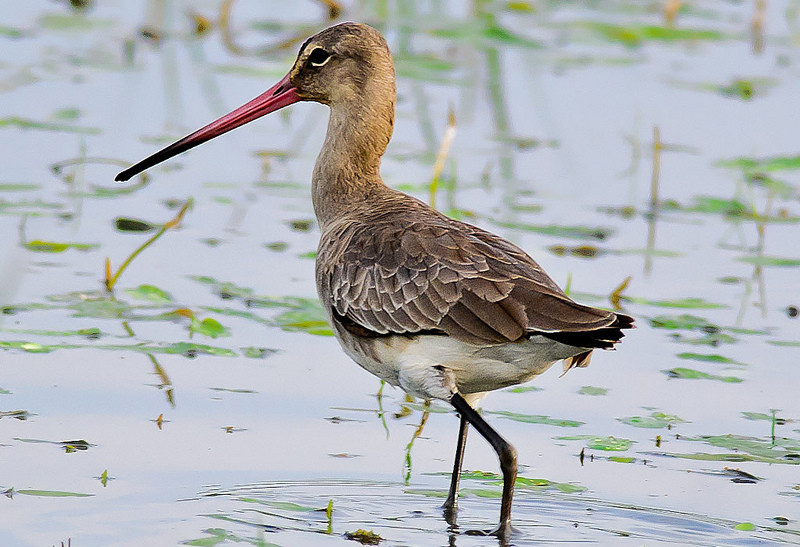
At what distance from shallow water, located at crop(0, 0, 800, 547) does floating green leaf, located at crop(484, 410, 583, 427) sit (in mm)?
21

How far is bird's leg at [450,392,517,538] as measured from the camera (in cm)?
580

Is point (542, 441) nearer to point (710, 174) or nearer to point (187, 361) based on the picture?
point (187, 361)

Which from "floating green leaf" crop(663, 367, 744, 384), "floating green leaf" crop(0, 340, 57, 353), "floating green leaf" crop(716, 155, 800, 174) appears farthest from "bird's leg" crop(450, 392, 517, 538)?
"floating green leaf" crop(716, 155, 800, 174)

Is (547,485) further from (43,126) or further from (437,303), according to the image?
(43,126)

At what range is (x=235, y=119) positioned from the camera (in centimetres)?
700

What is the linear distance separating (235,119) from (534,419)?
1825mm

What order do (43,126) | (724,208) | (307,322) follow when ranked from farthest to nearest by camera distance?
(43,126), (724,208), (307,322)

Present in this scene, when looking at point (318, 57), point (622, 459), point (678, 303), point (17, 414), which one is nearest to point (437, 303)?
point (622, 459)

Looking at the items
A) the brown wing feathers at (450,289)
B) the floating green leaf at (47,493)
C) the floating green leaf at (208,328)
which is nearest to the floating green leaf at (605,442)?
the brown wing feathers at (450,289)

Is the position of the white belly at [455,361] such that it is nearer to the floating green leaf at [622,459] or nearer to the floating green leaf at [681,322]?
the floating green leaf at [622,459]

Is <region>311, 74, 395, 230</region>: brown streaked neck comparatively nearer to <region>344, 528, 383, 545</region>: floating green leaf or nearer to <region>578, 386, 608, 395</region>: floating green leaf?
<region>578, 386, 608, 395</region>: floating green leaf

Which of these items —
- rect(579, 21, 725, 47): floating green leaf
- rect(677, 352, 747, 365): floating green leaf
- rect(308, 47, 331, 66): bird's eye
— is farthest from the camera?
rect(579, 21, 725, 47): floating green leaf

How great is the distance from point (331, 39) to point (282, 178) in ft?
9.70

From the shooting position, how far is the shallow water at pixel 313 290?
235 inches
